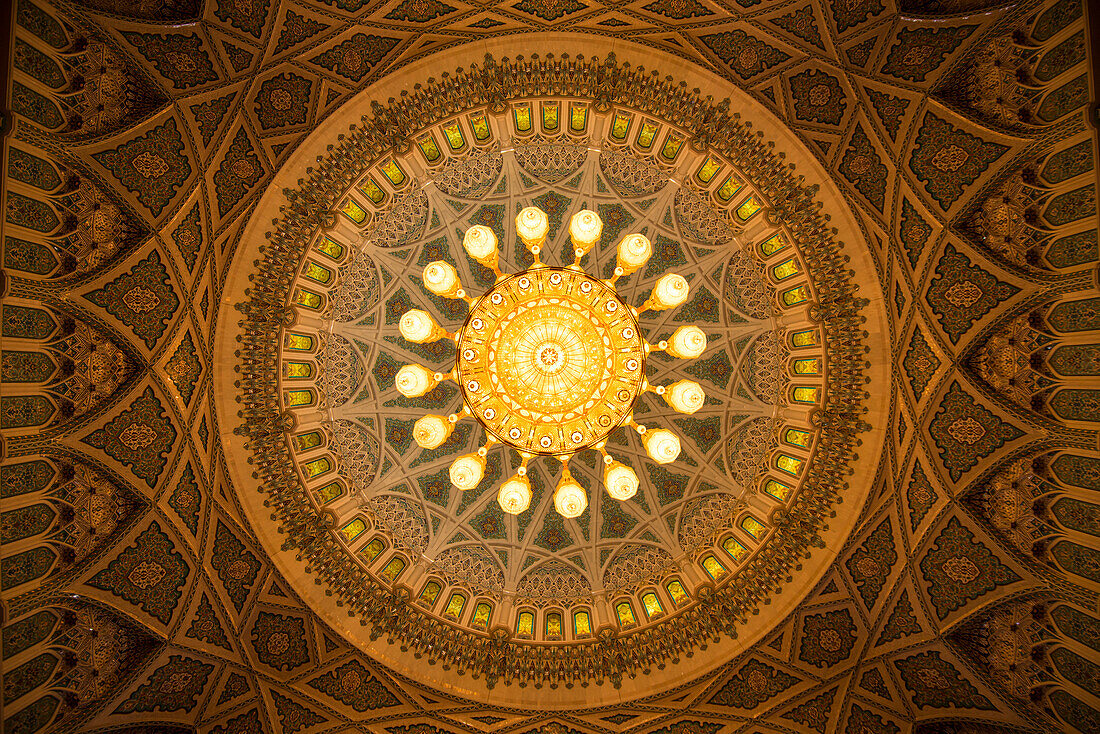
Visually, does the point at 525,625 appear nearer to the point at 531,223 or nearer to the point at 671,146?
the point at 531,223

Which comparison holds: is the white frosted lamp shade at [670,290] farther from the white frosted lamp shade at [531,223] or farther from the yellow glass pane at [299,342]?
the yellow glass pane at [299,342]

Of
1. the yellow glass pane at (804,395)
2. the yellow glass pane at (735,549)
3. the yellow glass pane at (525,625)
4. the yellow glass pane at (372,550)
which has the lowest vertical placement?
the yellow glass pane at (525,625)

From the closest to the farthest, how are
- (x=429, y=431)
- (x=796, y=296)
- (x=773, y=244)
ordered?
(x=429, y=431), (x=773, y=244), (x=796, y=296)

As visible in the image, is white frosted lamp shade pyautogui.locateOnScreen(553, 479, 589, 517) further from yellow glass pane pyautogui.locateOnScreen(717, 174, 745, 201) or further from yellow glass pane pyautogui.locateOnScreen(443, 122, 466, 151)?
yellow glass pane pyautogui.locateOnScreen(443, 122, 466, 151)

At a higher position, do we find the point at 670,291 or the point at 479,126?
the point at 479,126

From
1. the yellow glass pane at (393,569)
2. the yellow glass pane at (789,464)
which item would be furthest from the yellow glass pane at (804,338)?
the yellow glass pane at (393,569)

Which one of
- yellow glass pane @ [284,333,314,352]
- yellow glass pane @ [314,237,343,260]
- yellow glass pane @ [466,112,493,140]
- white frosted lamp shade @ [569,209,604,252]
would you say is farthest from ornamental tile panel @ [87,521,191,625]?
yellow glass pane @ [466,112,493,140]

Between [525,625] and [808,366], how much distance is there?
10617 mm

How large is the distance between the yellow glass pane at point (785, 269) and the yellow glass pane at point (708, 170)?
2.84 meters

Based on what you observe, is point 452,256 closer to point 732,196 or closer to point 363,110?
point 363,110

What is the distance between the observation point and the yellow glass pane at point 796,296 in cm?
1443

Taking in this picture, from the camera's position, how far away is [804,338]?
1479 centimetres

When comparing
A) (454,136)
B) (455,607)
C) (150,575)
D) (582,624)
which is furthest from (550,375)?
(150,575)

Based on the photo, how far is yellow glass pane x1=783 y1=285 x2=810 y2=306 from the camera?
568 inches
